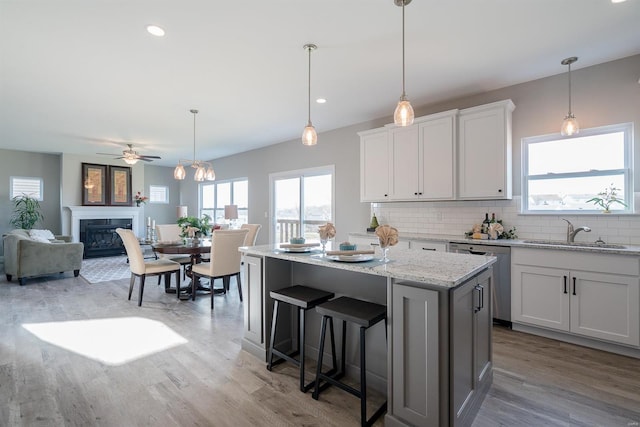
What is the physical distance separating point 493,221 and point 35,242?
22.7 ft

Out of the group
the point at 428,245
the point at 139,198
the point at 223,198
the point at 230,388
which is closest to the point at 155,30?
the point at 230,388

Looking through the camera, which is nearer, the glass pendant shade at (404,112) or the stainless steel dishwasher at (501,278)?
the glass pendant shade at (404,112)

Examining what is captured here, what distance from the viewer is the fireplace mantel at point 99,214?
750cm

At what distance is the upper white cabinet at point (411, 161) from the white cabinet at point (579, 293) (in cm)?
117

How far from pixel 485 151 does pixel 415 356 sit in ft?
8.90

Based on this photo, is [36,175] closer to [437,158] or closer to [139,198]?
[139,198]

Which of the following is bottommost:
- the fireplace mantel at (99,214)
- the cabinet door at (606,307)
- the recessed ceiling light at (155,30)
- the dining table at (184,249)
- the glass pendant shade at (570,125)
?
the cabinet door at (606,307)

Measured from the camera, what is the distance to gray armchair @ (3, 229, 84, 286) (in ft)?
16.4

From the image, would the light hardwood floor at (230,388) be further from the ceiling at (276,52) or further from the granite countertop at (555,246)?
the ceiling at (276,52)

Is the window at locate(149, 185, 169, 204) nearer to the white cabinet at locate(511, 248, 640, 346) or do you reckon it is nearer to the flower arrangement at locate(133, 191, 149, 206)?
the flower arrangement at locate(133, 191, 149, 206)

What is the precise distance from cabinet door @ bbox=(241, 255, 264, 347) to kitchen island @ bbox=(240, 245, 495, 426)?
1.10 ft

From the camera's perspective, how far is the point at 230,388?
2.17 metres

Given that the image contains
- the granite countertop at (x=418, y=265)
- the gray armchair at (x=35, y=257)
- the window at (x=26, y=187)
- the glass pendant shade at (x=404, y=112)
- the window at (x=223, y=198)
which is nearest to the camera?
the granite countertop at (x=418, y=265)

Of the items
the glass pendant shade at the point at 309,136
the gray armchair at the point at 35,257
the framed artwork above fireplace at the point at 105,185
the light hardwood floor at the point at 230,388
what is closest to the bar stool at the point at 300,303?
the light hardwood floor at the point at 230,388
